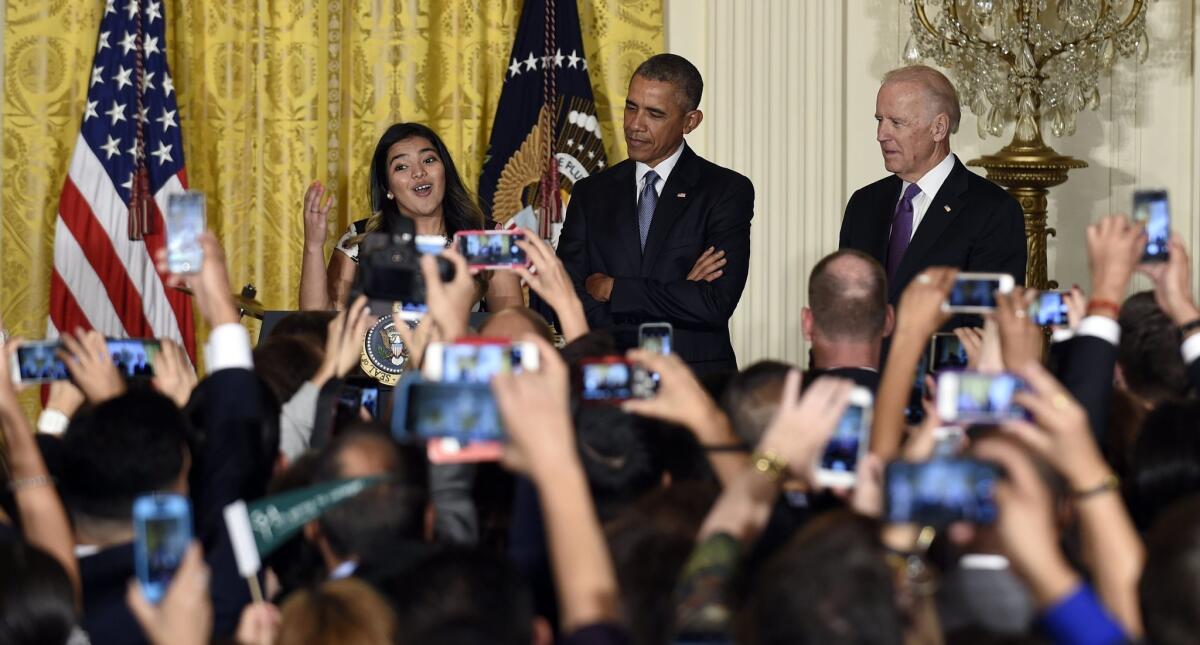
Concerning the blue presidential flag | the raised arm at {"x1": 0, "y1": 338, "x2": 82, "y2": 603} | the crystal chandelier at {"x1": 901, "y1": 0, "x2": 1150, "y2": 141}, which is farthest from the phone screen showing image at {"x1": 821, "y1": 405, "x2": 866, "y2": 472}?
the blue presidential flag

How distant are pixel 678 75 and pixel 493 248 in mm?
1923

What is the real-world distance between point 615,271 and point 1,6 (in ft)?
9.80

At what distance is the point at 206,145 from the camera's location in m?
6.82

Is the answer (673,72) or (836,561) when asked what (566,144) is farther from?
(836,561)

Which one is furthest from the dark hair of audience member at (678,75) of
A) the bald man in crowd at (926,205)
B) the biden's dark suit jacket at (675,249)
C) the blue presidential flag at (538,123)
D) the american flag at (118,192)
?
the american flag at (118,192)

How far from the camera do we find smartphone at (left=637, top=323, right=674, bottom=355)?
9.95ft

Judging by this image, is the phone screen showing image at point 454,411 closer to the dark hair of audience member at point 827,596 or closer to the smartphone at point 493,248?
the dark hair of audience member at point 827,596

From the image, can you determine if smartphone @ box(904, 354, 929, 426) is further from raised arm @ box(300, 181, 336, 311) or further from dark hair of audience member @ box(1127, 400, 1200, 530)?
raised arm @ box(300, 181, 336, 311)

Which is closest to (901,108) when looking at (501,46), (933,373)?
(933,373)

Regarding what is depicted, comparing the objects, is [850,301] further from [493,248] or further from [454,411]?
[454,411]

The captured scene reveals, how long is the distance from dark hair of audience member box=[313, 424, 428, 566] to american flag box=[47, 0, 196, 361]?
4.06 meters

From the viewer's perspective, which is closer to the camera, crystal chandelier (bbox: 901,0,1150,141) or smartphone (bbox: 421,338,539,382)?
smartphone (bbox: 421,338,539,382)

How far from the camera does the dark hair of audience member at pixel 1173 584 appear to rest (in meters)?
1.96

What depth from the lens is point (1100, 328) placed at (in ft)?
9.81
